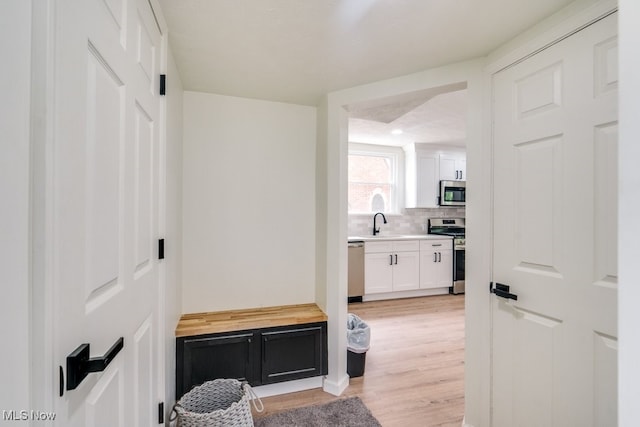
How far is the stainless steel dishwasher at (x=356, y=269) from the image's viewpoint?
13.5ft

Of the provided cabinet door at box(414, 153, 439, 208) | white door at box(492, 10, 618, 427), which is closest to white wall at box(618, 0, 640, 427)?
white door at box(492, 10, 618, 427)

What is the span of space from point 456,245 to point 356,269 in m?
1.87

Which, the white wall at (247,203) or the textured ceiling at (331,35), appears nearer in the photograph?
the textured ceiling at (331,35)

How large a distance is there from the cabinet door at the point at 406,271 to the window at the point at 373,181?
935mm

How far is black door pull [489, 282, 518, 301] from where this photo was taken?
1488 millimetres

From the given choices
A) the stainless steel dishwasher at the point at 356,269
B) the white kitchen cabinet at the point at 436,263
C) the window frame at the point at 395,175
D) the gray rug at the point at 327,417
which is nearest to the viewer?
the gray rug at the point at 327,417

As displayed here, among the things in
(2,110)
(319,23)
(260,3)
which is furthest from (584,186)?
(2,110)

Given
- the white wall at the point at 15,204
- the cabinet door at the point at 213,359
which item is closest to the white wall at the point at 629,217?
the white wall at the point at 15,204

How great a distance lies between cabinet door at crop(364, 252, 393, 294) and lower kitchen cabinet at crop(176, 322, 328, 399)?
2096 mm

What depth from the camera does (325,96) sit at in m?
2.32

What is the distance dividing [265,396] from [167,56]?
7.69 feet

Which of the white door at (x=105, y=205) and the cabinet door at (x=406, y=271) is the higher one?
the white door at (x=105, y=205)

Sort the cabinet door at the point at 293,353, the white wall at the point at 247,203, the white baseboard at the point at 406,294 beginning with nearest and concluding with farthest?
the cabinet door at the point at 293,353, the white wall at the point at 247,203, the white baseboard at the point at 406,294

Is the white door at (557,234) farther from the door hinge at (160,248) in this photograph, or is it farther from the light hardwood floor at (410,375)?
the door hinge at (160,248)
